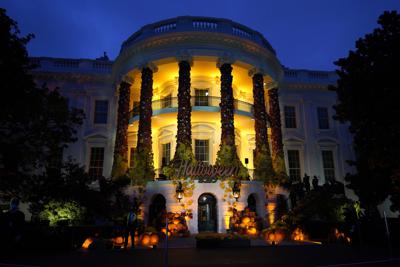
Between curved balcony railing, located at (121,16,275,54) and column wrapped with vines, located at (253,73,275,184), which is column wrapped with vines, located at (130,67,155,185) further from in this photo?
column wrapped with vines, located at (253,73,275,184)

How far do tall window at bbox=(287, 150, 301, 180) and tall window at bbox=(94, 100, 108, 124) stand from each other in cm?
1631

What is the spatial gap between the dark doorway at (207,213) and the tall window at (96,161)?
33.0ft

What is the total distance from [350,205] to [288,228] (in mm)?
4390

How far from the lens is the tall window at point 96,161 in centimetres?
2475

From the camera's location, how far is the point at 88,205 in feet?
51.1

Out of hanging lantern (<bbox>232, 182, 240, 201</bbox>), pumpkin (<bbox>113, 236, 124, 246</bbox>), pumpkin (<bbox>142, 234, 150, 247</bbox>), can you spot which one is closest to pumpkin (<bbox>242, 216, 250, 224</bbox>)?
hanging lantern (<bbox>232, 182, 240, 201</bbox>)

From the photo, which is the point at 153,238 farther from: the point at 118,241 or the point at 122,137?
the point at 122,137

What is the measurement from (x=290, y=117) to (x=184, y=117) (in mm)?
11869

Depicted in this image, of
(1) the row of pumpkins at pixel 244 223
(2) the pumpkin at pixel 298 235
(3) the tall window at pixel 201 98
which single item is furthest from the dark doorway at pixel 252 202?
(3) the tall window at pixel 201 98

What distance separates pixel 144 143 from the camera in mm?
20453

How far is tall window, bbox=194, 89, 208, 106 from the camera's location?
24.2m

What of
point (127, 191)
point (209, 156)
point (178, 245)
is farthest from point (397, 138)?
point (127, 191)

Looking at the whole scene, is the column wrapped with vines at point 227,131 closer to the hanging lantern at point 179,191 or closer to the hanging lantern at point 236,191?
the hanging lantern at point 236,191

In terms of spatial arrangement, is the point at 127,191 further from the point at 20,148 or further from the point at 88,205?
the point at 20,148
